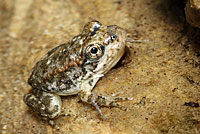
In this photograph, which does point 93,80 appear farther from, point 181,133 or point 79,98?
point 181,133

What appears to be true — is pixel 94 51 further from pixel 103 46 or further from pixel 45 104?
pixel 45 104

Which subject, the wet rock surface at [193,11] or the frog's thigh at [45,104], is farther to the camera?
the frog's thigh at [45,104]

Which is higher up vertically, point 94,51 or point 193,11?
point 193,11

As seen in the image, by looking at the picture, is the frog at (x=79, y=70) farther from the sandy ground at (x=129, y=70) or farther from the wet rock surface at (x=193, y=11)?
the wet rock surface at (x=193, y=11)

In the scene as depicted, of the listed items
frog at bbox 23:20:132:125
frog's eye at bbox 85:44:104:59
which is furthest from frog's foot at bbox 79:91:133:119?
frog's eye at bbox 85:44:104:59

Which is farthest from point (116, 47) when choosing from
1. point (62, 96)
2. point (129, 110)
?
point (62, 96)

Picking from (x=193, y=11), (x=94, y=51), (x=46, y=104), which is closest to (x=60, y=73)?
A: (x=46, y=104)

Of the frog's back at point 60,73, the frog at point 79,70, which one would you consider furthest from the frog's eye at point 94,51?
the frog's back at point 60,73
